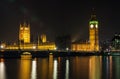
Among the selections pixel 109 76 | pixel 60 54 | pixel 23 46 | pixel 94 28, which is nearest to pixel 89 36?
pixel 94 28

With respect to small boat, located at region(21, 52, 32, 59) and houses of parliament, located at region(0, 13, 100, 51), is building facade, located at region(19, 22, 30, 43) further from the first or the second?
small boat, located at region(21, 52, 32, 59)

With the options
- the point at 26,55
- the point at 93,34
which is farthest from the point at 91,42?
the point at 26,55

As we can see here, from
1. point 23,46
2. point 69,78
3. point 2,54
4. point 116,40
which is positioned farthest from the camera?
point 116,40

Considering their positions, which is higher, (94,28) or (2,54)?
(94,28)

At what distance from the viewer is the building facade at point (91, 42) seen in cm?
13581

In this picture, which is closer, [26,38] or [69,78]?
[69,78]

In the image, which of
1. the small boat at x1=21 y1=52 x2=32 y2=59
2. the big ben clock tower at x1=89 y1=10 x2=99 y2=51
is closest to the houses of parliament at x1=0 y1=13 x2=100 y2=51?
the big ben clock tower at x1=89 y1=10 x2=99 y2=51

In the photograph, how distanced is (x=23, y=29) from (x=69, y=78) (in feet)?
288

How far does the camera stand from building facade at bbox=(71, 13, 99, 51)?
135812 millimetres

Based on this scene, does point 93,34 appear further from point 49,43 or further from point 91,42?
point 49,43

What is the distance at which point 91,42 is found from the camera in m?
138

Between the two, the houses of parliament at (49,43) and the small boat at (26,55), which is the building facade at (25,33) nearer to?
the houses of parliament at (49,43)

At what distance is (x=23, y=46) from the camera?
4806 inches

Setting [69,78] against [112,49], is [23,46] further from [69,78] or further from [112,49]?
[69,78]
